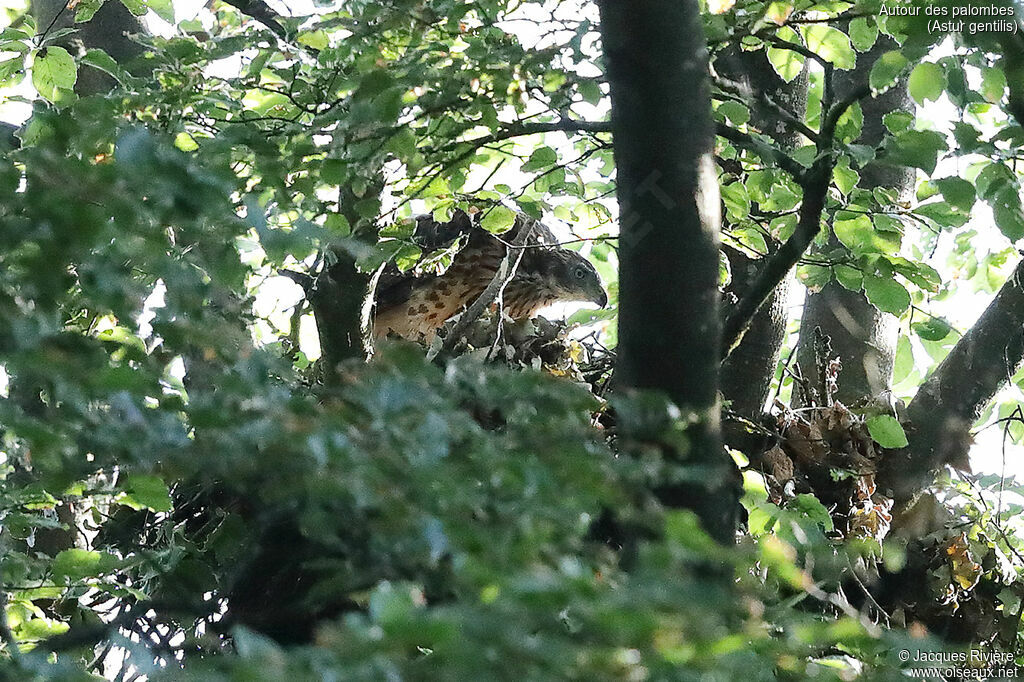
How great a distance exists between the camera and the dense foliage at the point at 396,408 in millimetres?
912

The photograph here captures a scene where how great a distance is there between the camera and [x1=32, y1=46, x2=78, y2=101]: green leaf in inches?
92.7

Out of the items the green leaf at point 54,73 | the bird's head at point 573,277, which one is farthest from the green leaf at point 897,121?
the bird's head at point 573,277

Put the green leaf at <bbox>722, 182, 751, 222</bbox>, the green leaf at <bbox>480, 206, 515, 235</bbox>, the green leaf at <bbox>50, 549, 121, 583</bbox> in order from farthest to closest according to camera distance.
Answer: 1. the green leaf at <bbox>480, 206, 515, 235</bbox>
2. the green leaf at <bbox>722, 182, 751, 222</bbox>
3. the green leaf at <bbox>50, 549, 121, 583</bbox>

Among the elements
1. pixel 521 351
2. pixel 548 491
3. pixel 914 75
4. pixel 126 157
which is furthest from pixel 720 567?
pixel 521 351

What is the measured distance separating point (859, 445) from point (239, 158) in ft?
6.14

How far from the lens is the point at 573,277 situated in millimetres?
4812

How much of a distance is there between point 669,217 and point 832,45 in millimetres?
1013

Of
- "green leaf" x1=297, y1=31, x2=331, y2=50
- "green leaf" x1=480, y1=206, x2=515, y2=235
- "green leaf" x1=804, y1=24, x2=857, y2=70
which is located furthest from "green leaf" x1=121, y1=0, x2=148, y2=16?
"green leaf" x1=804, y1=24, x2=857, y2=70

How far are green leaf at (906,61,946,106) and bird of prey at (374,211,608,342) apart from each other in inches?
112

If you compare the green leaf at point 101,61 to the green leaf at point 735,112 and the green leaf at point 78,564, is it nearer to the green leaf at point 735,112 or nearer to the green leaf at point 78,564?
the green leaf at point 78,564

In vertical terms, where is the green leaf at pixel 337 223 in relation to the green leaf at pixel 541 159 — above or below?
below

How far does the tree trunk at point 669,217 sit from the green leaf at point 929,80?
42 centimetres

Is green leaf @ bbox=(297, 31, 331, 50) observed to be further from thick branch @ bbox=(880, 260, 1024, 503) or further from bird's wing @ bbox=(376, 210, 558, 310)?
thick branch @ bbox=(880, 260, 1024, 503)

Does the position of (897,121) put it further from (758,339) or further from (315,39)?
(315,39)
